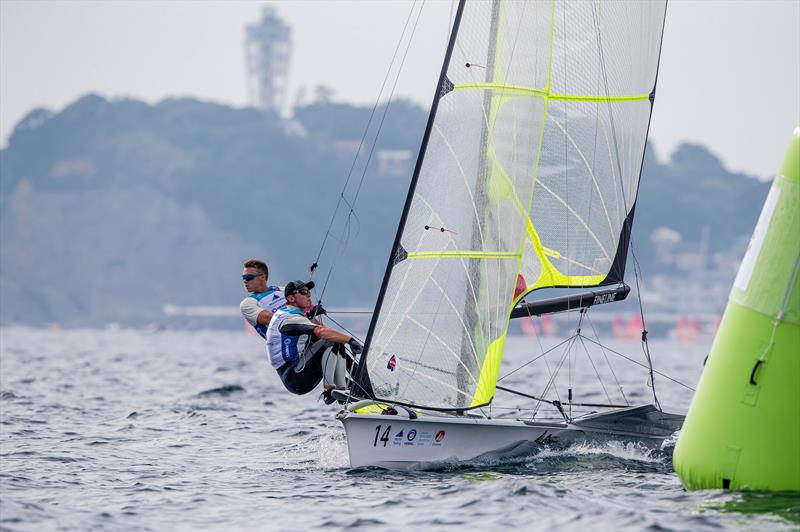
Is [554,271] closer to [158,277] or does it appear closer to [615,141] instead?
[615,141]

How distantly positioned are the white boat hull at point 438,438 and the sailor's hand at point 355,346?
794 millimetres

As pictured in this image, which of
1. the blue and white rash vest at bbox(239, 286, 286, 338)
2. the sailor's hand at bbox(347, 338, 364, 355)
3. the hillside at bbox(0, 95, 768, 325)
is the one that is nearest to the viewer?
the sailor's hand at bbox(347, 338, 364, 355)

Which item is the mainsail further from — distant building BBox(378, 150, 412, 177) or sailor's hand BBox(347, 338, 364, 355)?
distant building BBox(378, 150, 412, 177)

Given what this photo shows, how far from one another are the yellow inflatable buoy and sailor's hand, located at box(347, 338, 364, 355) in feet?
9.25

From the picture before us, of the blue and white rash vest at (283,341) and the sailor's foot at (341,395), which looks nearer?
the sailor's foot at (341,395)

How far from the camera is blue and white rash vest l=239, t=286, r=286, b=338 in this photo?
10.4 metres

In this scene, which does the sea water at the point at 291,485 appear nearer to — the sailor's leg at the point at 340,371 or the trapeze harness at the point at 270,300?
the sailor's leg at the point at 340,371

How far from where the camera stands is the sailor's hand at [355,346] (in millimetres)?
9404

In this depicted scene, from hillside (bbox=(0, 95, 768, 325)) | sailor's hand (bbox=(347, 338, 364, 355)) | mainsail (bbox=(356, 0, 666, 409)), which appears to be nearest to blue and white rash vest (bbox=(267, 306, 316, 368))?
sailor's hand (bbox=(347, 338, 364, 355))

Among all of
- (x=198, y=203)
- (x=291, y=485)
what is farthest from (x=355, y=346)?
(x=198, y=203)

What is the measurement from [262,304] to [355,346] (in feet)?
4.31

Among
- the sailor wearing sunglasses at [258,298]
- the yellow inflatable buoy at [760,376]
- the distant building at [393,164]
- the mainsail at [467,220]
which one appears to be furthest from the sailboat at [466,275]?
the distant building at [393,164]

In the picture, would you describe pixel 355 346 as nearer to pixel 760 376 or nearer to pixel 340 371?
pixel 340 371

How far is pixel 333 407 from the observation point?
15.6 m
